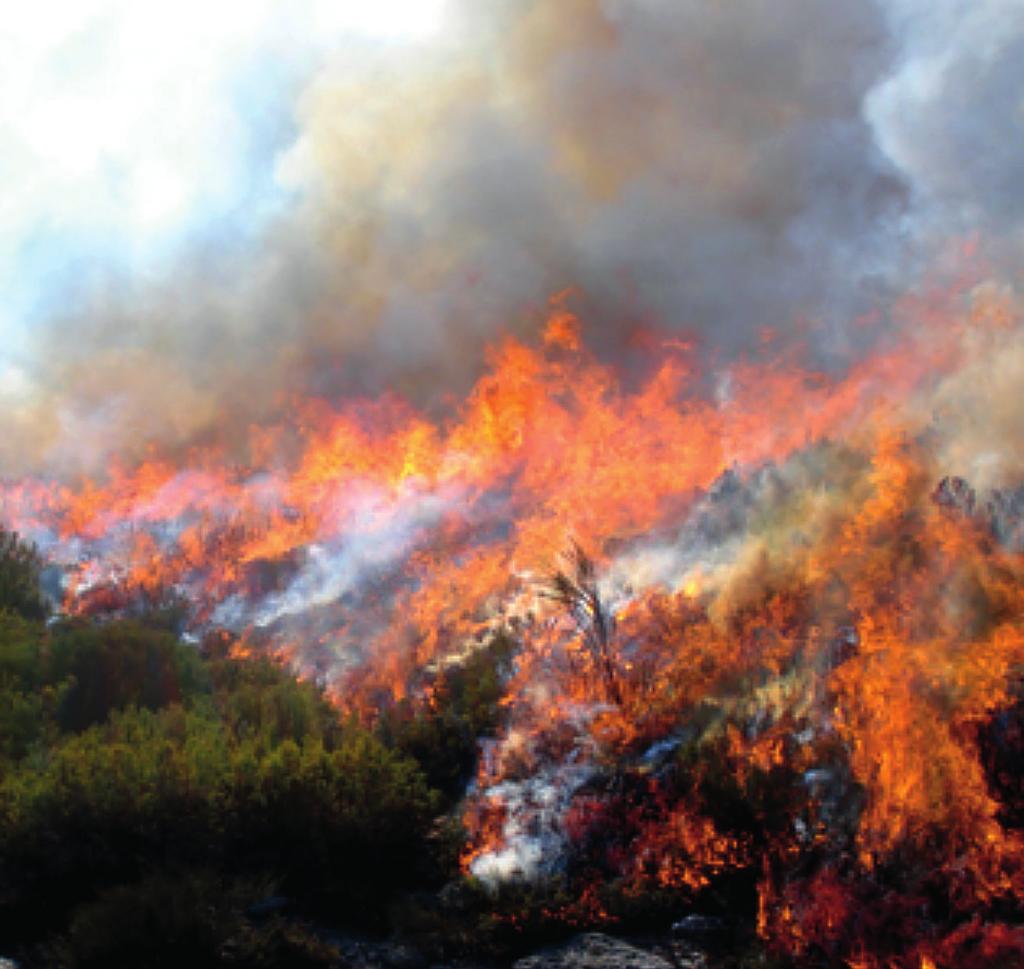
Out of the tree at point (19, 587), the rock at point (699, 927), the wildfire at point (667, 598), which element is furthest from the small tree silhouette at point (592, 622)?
the tree at point (19, 587)

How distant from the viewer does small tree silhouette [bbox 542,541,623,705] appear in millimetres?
17531

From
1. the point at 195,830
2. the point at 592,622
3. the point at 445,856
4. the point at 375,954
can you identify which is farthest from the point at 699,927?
the point at 592,622

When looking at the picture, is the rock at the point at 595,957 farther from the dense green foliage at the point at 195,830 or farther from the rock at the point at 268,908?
the rock at the point at 268,908

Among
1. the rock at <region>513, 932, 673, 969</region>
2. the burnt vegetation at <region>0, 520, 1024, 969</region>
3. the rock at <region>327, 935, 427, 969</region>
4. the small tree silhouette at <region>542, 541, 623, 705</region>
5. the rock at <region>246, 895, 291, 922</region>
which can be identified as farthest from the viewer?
the small tree silhouette at <region>542, 541, 623, 705</region>

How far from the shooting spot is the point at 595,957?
427 inches

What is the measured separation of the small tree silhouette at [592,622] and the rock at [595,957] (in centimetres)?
594

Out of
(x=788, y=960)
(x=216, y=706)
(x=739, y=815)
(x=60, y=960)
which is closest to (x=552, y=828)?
(x=739, y=815)

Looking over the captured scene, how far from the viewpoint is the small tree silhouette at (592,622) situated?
1753 cm

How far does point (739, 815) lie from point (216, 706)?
1278 centimetres

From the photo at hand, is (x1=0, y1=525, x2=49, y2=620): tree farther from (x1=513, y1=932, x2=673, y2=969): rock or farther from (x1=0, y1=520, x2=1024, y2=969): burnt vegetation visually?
(x1=513, y1=932, x2=673, y2=969): rock

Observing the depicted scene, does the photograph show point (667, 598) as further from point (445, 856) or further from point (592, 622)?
point (445, 856)

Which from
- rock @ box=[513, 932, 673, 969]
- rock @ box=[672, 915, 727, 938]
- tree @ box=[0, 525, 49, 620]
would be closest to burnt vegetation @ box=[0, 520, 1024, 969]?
rock @ box=[672, 915, 727, 938]

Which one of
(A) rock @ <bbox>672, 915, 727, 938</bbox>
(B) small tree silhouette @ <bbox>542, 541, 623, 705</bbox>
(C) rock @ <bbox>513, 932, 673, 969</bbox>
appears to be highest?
(B) small tree silhouette @ <bbox>542, 541, 623, 705</bbox>

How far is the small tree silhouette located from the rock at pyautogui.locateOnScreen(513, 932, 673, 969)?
19.5 feet
